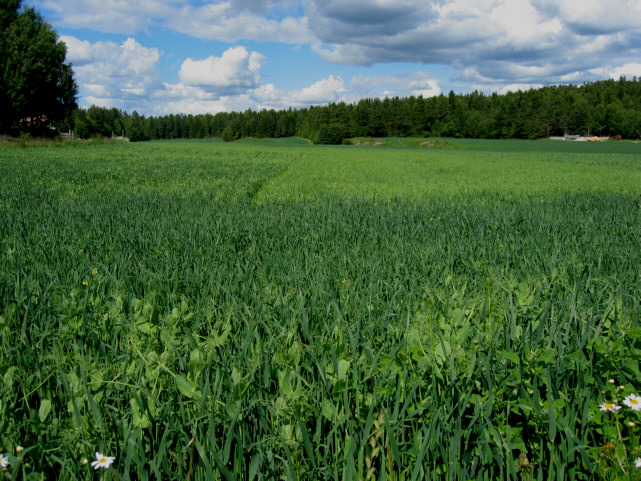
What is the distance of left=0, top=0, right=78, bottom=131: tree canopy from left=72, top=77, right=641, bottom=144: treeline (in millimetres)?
48704

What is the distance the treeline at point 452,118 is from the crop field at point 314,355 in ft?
310

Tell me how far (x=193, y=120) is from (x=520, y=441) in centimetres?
16208

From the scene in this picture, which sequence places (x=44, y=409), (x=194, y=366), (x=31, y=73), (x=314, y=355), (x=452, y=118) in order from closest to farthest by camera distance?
(x=44, y=409) → (x=194, y=366) → (x=314, y=355) → (x=31, y=73) → (x=452, y=118)

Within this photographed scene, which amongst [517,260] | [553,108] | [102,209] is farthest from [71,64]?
[553,108]

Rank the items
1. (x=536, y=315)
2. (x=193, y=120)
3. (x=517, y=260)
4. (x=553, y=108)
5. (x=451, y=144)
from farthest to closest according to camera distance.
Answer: (x=193, y=120) → (x=553, y=108) → (x=451, y=144) → (x=517, y=260) → (x=536, y=315)

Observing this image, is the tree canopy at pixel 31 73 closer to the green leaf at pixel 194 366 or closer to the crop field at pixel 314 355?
the crop field at pixel 314 355

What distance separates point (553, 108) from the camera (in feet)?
346

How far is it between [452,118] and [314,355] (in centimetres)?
12259

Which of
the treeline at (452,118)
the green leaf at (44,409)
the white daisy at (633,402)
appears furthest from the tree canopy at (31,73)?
the white daisy at (633,402)

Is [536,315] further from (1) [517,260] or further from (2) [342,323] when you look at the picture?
(1) [517,260]

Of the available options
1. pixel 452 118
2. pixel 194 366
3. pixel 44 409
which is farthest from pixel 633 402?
pixel 452 118

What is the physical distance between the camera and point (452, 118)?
11581cm

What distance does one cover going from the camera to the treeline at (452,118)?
106m

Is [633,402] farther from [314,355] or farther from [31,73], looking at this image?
[31,73]
